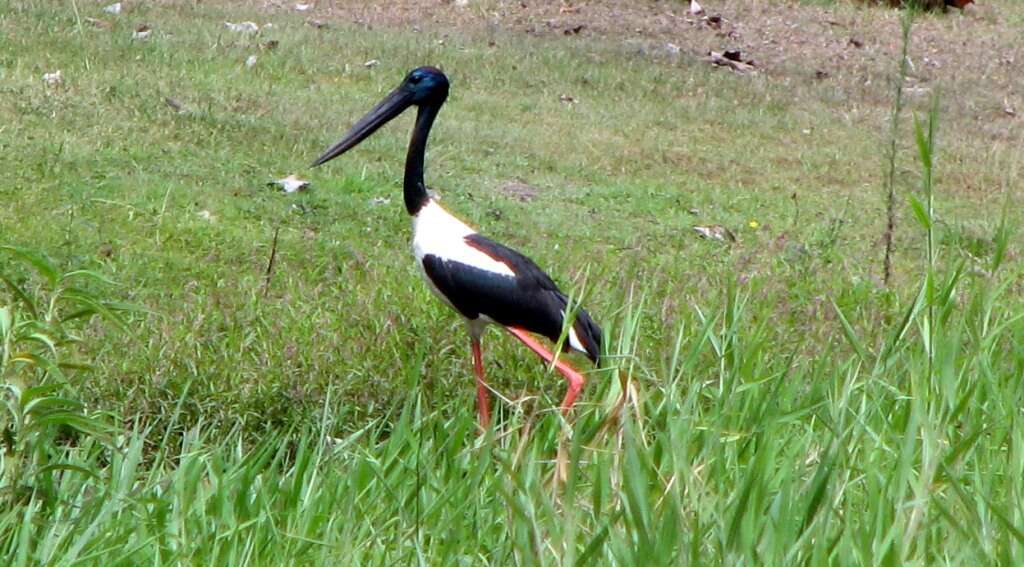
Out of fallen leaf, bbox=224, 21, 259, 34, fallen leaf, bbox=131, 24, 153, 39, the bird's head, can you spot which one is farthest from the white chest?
fallen leaf, bbox=224, 21, 259, 34

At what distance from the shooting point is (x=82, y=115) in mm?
8438

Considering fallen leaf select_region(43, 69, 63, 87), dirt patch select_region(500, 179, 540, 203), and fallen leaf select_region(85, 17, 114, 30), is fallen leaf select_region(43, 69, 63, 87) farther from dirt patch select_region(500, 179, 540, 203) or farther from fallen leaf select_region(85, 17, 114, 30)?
dirt patch select_region(500, 179, 540, 203)

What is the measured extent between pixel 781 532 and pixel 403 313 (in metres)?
2.87

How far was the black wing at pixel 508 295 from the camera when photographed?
5.45 m

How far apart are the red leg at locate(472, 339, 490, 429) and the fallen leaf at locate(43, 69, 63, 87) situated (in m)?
4.19

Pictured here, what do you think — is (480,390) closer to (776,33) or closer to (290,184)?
(290,184)

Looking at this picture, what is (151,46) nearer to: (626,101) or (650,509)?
(626,101)

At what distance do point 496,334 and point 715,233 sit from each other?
2.27 metres

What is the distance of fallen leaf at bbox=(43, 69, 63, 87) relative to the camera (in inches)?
353

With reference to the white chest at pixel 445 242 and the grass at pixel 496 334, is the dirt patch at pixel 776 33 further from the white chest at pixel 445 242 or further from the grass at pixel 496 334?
the white chest at pixel 445 242

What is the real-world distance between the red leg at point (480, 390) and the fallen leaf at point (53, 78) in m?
4.19

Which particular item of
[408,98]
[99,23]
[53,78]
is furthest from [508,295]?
[99,23]

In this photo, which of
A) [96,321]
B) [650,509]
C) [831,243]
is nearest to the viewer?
[650,509]

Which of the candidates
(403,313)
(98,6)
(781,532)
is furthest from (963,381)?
(98,6)
